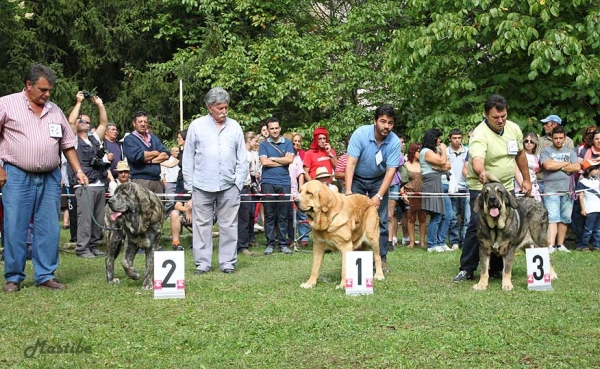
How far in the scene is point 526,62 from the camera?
47.2ft

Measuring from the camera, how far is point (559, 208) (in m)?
11.9

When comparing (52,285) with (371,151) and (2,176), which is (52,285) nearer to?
(2,176)

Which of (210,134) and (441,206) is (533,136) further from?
(210,134)

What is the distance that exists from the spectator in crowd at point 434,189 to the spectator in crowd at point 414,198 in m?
0.21

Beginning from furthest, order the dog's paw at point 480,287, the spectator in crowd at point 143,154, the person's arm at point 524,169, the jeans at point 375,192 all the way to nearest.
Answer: the spectator in crowd at point 143,154 → the jeans at point 375,192 → the person's arm at point 524,169 → the dog's paw at point 480,287

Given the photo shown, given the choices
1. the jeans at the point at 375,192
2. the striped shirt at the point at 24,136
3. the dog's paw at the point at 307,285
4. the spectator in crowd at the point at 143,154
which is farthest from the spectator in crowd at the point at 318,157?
the striped shirt at the point at 24,136

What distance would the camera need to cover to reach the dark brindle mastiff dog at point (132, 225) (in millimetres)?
7629

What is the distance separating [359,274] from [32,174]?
3529 mm

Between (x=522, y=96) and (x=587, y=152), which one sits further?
(x=522, y=96)

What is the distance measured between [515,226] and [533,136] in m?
4.91

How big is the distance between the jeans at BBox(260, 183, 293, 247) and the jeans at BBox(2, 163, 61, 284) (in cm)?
459

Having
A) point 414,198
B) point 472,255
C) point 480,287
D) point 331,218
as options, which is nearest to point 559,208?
point 414,198

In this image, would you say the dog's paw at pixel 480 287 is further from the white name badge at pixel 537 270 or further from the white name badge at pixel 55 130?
the white name badge at pixel 55 130

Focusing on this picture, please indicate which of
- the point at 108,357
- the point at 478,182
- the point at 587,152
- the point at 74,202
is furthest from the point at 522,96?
the point at 108,357
